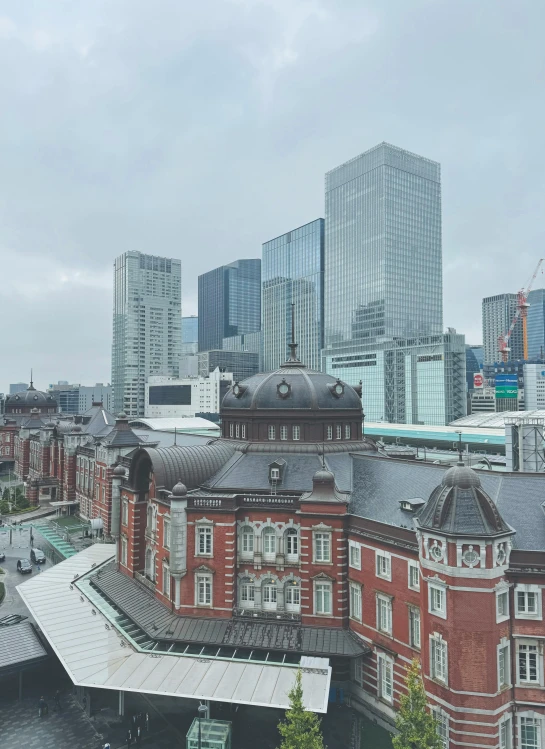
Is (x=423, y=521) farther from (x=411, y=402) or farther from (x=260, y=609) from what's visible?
(x=411, y=402)

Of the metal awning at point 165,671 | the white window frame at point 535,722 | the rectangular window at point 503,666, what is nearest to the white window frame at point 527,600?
the rectangular window at point 503,666

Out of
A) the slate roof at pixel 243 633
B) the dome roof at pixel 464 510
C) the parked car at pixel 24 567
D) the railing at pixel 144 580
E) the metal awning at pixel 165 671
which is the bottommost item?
the parked car at pixel 24 567

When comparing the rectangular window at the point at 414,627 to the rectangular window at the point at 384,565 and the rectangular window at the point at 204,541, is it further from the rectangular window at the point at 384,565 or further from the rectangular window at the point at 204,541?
the rectangular window at the point at 204,541

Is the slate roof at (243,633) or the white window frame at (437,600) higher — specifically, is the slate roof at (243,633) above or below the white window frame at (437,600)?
below

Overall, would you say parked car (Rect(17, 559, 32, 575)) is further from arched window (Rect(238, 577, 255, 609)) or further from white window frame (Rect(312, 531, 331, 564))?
white window frame (Rect(312, 531, 331, 564))

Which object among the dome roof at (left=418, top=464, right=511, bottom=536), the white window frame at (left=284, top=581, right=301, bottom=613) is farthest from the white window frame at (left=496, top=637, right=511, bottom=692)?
the white window frame at (left=284, top=581, right=301, bottom=613)

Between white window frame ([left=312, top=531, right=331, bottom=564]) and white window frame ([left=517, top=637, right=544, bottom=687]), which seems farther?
white window frame ([left=312, top=531, right=331, bottom=564])
